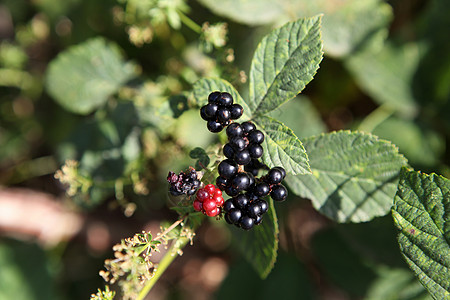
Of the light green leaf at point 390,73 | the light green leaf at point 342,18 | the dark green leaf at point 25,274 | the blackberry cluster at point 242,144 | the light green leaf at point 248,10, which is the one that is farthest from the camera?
the dark green leaf at point 25,274

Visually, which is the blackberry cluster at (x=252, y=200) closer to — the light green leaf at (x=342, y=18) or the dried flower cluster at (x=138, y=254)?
the dried flower cluster at (x=138, y=254)

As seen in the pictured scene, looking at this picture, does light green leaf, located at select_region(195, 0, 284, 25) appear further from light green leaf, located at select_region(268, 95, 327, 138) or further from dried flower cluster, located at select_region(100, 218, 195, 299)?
dried flower cluster, located at select_region(100, 218, 195, 299)

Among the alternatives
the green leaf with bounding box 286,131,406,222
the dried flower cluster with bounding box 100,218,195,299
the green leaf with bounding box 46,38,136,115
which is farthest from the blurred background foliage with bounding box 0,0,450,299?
the dried flower cluster with bounding box 100,218,195,299

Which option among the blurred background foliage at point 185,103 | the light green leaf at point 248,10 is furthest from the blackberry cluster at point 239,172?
the light green leaf at point 248,10

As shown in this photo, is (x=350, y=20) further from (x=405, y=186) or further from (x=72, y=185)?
(x=72, y=185)

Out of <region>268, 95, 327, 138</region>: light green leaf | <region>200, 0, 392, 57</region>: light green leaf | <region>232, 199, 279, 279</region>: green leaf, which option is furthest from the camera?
<region>268, 95, 327, 138</region>: light green leaf

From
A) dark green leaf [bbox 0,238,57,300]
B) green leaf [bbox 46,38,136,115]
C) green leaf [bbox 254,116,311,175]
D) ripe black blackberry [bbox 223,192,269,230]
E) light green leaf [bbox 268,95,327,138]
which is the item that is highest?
green leaf [bbox 254,116,311,175]

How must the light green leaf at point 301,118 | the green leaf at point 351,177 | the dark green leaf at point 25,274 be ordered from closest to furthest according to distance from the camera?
1. the green leaf at point 351,177
2. the light green leaf at point 301,118
3. the dark green leaf at point 25,274
